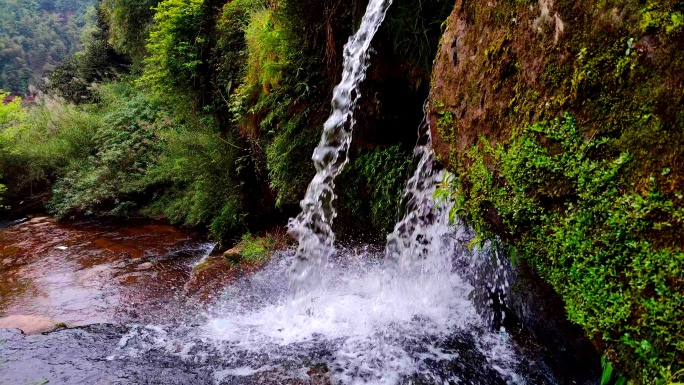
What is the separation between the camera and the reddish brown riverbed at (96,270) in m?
4.55

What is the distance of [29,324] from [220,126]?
434cm

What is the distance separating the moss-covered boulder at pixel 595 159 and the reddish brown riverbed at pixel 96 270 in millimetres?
3722

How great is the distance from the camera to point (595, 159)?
5.39 feet

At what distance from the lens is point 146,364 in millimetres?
3184

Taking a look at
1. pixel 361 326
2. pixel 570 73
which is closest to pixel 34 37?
pixel 361 326

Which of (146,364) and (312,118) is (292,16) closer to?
(312,118)

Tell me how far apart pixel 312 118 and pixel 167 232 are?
4964mm

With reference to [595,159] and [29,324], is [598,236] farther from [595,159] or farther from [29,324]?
[29,324]

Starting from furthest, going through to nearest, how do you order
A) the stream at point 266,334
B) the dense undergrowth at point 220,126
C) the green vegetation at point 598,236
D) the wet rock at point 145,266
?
the wet rock at point 145,266
the dense undergrowth at point 220,126
the stream at point 266,334
the green vegetation at point 598,236

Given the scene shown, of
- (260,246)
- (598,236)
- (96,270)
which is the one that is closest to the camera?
(598,236)

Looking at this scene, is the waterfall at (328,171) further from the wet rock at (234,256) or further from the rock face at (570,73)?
the rock face at (570,73)

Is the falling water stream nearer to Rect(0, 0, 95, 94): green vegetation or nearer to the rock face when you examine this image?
the rock face

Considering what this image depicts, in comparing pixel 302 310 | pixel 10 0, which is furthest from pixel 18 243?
pixel 10 0

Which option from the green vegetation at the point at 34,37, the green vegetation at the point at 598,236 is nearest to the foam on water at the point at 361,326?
the green vegetation at the point at 598,236
